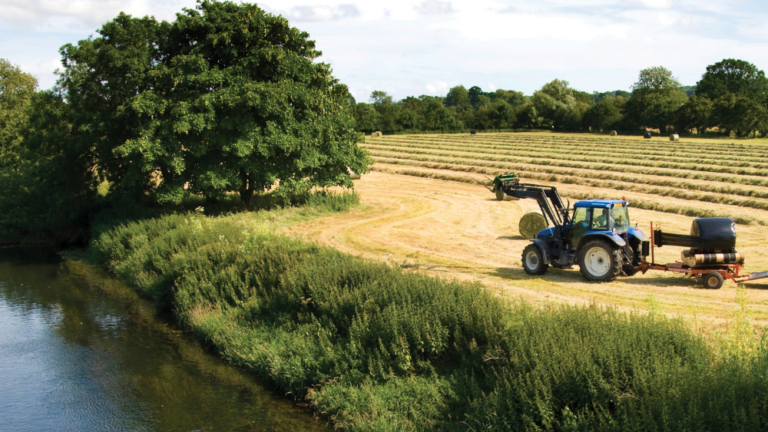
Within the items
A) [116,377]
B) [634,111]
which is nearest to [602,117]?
[634,111]

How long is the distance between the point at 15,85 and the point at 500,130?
77.9 m

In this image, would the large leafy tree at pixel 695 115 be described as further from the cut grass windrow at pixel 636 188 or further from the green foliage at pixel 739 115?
the cut grass windrow at pixel 636 188

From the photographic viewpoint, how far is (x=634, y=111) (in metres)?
97.1

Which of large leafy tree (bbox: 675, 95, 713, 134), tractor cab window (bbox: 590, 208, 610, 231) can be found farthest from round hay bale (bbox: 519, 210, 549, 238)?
large leafy tree (bbox: 675, 95, 713, 134)

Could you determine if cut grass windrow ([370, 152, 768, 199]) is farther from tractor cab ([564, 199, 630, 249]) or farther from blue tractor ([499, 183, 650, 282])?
tractor cab ([564, 199, 630, 249])

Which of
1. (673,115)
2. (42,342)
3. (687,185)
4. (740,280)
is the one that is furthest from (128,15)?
(673,115)

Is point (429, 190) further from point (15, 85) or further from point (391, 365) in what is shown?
point (15, 85)

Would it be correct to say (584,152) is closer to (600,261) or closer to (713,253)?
(600,261)

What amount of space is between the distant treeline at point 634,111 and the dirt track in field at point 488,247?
157 ft

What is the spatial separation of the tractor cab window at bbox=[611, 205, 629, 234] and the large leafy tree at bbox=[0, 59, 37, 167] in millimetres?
34155

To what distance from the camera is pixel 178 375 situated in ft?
46.1

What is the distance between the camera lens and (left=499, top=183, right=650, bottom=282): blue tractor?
639 inches

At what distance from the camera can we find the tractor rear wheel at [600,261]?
636 inches

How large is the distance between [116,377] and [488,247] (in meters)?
13.3
